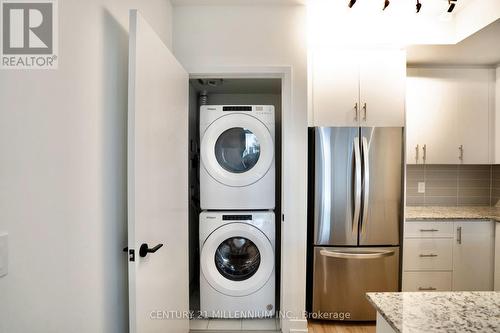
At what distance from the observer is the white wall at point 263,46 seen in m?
1.93

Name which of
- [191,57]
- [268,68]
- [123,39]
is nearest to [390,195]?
[268,68]

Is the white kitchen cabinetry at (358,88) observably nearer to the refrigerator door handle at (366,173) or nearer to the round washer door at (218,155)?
the refrigerator door handle at (366,173)

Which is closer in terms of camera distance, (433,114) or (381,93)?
(381,93)

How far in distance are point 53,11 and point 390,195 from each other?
90.1 inches

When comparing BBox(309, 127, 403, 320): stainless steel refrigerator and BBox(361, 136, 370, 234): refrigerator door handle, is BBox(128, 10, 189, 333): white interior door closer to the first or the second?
BBox(309, 127, 403, 320): stainless steel refrigerator

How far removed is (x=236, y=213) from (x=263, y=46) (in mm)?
1330

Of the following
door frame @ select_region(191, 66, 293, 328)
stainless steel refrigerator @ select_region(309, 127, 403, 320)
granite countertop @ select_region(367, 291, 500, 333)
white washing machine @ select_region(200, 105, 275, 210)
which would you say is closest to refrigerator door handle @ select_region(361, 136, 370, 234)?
stainless steel refrigerator @ select_region(309, 127, 403, 320)

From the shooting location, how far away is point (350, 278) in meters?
2.10

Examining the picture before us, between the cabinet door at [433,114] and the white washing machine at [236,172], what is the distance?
1.35m

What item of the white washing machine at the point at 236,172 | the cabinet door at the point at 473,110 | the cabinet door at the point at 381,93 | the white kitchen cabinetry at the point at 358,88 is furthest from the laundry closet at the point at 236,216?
the cabinet door at the point at 473,110

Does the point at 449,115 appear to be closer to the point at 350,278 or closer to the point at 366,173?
the point at 366,173

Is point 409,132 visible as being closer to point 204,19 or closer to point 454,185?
point 454,185

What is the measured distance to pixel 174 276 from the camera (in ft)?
5.35

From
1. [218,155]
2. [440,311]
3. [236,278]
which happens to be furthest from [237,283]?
[440,311]
